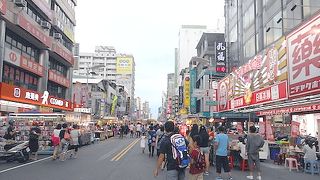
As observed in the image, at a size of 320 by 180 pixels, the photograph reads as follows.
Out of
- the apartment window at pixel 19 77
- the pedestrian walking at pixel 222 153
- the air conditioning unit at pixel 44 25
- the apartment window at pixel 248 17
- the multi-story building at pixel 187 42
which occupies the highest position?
the multi-story building at pixel 187 42

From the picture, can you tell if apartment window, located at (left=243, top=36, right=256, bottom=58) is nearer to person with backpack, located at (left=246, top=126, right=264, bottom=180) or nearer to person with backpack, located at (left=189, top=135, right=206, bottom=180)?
person with backpack, located at (left=246, top=126, right=264, bottom=180)

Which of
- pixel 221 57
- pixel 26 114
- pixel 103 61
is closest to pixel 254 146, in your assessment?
pixel 26 114

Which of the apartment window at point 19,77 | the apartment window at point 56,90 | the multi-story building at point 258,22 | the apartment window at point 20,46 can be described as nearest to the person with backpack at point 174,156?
the multi-story building at point 258,22

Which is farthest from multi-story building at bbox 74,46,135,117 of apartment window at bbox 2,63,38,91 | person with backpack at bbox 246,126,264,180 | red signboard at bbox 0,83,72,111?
person with backpack at bbox 246,126,264,180

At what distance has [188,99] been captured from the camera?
8762 centimetres

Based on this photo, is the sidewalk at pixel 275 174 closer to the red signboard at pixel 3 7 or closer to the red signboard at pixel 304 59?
the red signboard at pixel 304 59

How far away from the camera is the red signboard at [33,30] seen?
102ft

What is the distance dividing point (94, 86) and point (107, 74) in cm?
8894

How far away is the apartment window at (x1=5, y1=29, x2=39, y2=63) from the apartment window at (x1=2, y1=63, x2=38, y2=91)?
187cm

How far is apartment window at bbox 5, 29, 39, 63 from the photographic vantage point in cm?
3309

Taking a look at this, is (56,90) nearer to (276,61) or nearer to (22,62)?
(22,62)

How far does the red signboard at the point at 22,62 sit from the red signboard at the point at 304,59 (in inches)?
925

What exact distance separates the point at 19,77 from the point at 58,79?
1042cm

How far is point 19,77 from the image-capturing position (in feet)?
117
